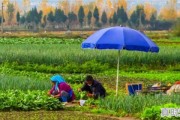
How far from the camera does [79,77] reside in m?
19.3

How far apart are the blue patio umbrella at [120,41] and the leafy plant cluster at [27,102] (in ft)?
6.09

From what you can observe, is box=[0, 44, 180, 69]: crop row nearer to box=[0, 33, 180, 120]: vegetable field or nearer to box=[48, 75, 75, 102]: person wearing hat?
box=[0, 33, 180, 120]: vegetable field

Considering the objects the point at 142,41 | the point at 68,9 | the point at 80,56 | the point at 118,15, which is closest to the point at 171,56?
the point at 80,56

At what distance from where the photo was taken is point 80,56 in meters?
25.9

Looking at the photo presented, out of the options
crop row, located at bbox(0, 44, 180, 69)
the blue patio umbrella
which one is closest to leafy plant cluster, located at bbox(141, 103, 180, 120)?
the blue patio umbrella

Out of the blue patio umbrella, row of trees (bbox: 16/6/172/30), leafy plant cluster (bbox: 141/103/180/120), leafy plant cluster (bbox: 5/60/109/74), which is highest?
row of trees (bbox: 16/6/172/30)

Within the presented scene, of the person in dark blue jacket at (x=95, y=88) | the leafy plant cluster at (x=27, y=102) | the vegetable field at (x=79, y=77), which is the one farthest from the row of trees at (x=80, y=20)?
the leafy plant cluster at (x=27, y=102)

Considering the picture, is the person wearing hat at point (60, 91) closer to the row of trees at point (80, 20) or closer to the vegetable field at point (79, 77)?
the vegetable field at point (79, 77)

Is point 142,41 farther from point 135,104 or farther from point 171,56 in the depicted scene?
point 171,56

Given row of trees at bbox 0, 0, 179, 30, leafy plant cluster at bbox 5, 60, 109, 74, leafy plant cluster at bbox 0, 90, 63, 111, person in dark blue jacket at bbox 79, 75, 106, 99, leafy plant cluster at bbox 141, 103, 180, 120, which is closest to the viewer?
leafy plant cluster at bbox 141, 103, 180, 120

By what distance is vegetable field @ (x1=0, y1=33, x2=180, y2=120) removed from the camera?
11852 millimetres

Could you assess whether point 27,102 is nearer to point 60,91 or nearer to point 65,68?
point 60,91

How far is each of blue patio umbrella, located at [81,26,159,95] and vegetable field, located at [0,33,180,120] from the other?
4.25 ft

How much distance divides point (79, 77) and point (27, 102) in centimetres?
695
